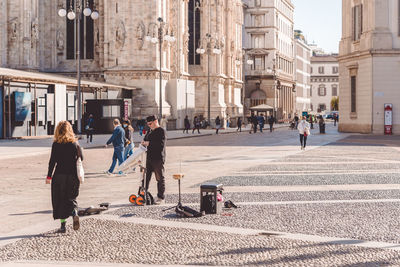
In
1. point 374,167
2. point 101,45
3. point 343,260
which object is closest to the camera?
point 343,260

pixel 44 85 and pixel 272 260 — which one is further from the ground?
pixel 44 85

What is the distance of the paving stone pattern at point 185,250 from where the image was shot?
8180 millimetres

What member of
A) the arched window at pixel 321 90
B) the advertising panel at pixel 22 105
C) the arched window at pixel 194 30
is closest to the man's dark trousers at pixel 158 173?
the advertising panel at pixel 22 105

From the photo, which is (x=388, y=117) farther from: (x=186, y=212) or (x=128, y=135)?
(x=186, y=212)

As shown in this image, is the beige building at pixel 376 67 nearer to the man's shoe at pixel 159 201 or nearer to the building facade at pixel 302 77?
the man's shoe at pixel 159 201

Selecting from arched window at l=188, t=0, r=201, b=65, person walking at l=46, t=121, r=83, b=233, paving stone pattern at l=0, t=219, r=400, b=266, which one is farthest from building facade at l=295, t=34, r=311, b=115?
paving stone pattern at l=0, t=219, r=400, b=266

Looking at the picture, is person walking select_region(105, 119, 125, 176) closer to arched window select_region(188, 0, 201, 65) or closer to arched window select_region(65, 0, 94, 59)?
arched window select_region(65, 0, 94, 59)

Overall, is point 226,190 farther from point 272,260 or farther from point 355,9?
point 355,9

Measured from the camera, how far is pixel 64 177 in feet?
33.2

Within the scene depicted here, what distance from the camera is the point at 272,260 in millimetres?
8180

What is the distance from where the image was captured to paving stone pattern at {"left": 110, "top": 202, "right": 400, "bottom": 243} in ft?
32.9

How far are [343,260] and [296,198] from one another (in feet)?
18.5

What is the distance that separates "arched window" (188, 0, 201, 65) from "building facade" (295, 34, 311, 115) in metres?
59.6

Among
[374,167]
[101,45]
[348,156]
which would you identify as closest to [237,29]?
[101,45]
